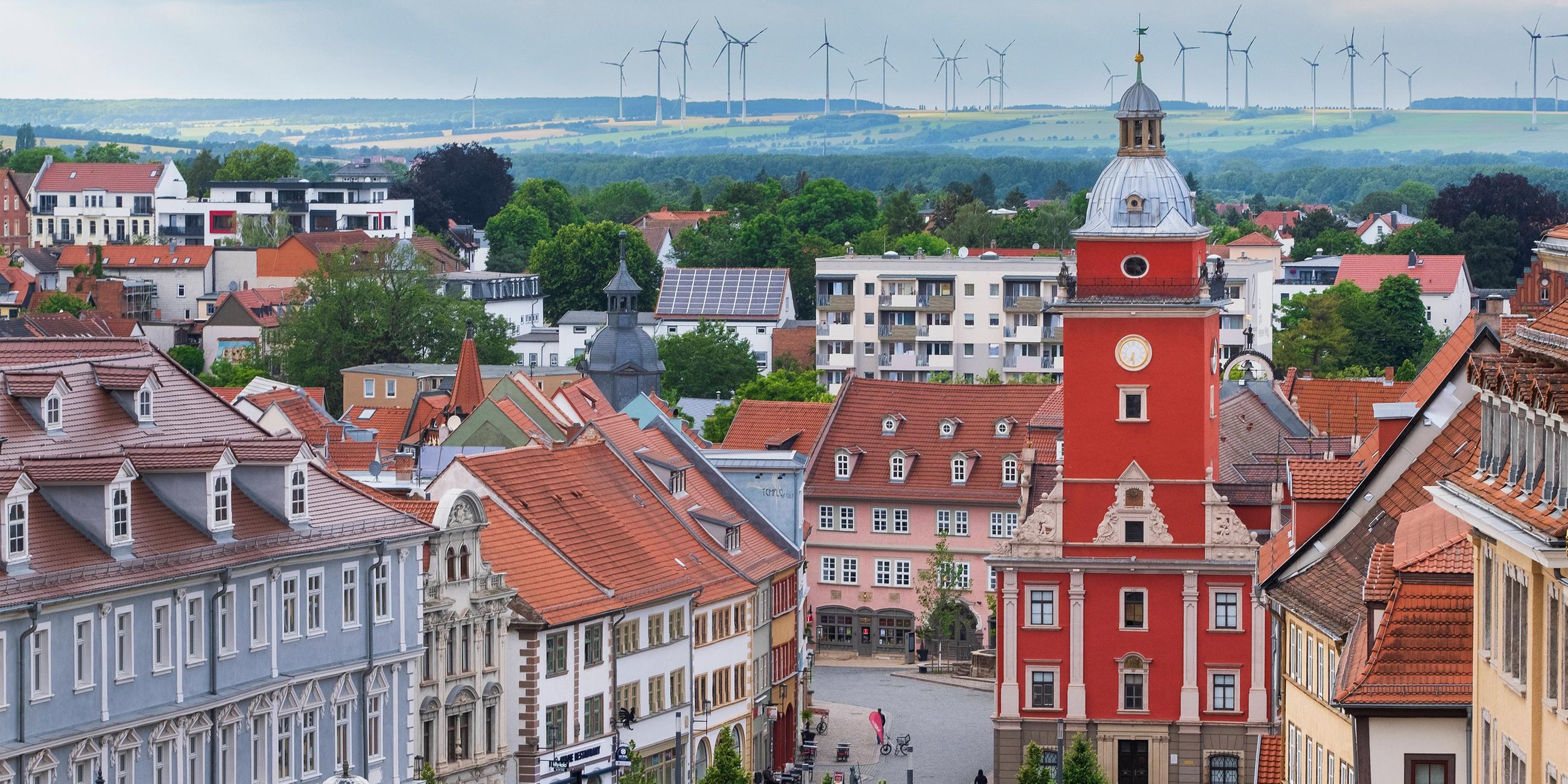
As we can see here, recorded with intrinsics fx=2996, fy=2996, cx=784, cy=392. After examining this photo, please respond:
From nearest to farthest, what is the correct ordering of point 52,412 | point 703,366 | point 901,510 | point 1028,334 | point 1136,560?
point 52,412 → point 1136,560 → point 901,510 → point 703,366 → point 1028,334

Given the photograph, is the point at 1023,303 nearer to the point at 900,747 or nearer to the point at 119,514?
→ the point at 900,747

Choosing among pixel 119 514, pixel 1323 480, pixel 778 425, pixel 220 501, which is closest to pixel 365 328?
pixel 778 425

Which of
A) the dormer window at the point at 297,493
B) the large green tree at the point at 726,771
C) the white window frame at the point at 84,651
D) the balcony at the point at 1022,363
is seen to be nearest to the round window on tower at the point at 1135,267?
the large green tree at the point at 726,771

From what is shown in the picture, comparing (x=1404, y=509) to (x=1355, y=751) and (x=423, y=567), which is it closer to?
(x=1355, y=751)

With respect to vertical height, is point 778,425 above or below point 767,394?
below

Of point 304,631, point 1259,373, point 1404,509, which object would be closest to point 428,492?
point 304,631

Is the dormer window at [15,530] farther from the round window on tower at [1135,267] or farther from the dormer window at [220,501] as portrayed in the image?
the round window on tower at [1135,267]
